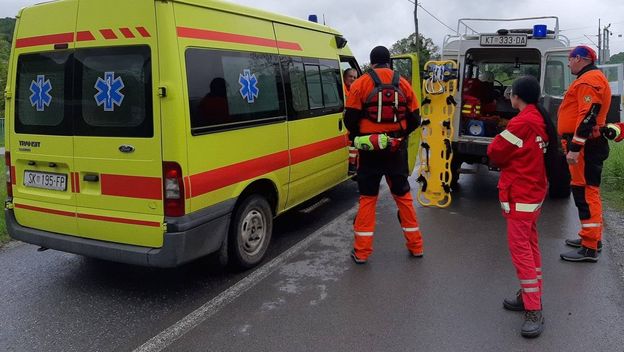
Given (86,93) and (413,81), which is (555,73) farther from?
(86,93)

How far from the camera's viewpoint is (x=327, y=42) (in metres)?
6.03

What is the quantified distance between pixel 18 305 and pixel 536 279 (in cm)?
386

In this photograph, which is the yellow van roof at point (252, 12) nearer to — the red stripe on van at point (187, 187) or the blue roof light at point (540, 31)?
the red stripe on van at point (187, 187)

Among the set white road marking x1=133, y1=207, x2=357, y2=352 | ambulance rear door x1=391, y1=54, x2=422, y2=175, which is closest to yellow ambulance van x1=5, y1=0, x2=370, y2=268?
white road marking x1=133, y1=207, x2=357, y2=352

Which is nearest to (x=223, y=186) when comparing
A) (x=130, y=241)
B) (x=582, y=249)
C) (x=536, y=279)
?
(x=130, y=241)

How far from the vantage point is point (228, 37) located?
161 inches

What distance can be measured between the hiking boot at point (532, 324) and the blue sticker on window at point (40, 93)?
3.90m

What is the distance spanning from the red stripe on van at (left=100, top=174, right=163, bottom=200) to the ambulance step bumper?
0.33 meters

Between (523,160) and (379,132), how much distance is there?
1.42 metres

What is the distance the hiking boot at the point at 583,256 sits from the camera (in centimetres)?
466

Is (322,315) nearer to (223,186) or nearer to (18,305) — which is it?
(223,186)

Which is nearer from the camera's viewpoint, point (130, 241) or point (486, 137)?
point (130, 241)

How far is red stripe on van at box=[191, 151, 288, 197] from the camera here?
12.2ft

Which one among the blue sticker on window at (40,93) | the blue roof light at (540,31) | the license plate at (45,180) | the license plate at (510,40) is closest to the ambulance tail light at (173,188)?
the license plate at (45,180)
